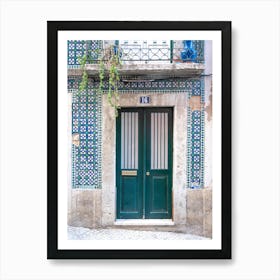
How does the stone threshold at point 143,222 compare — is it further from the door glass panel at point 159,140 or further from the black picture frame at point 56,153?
the black picture frame at point 56,153

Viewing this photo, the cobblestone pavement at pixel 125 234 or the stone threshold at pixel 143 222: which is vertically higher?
the stone threshold at pixel 143 222

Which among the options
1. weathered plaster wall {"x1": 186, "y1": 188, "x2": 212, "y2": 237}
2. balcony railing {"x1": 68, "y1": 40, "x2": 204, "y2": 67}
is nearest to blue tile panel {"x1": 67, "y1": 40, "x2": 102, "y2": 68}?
balcony railing {"x1": 68, "y1": 40, "x2": 204, "y2": 67}

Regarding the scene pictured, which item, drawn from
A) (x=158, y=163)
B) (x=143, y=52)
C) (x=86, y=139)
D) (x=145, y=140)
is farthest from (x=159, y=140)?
(x=143, y=52)

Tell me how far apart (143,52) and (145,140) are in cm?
95

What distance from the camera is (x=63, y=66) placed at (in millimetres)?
2062

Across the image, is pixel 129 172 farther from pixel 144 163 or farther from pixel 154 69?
pixel 154 69

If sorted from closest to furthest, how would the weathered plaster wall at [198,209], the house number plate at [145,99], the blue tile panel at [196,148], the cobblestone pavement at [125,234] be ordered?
the cobblestone pavement at [125,234]
the weathered plaster wall at [198,209]
the blue tile panel at [196,148]
the house number plate at [145,99]

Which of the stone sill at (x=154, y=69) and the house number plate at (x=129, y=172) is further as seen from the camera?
the house number plate at (x=129, y=172)

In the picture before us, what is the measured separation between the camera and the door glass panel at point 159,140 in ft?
12.5

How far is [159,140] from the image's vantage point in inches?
150

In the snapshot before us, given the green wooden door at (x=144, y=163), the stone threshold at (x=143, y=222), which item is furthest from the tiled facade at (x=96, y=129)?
the stone threshold at (x=143, y=222)
